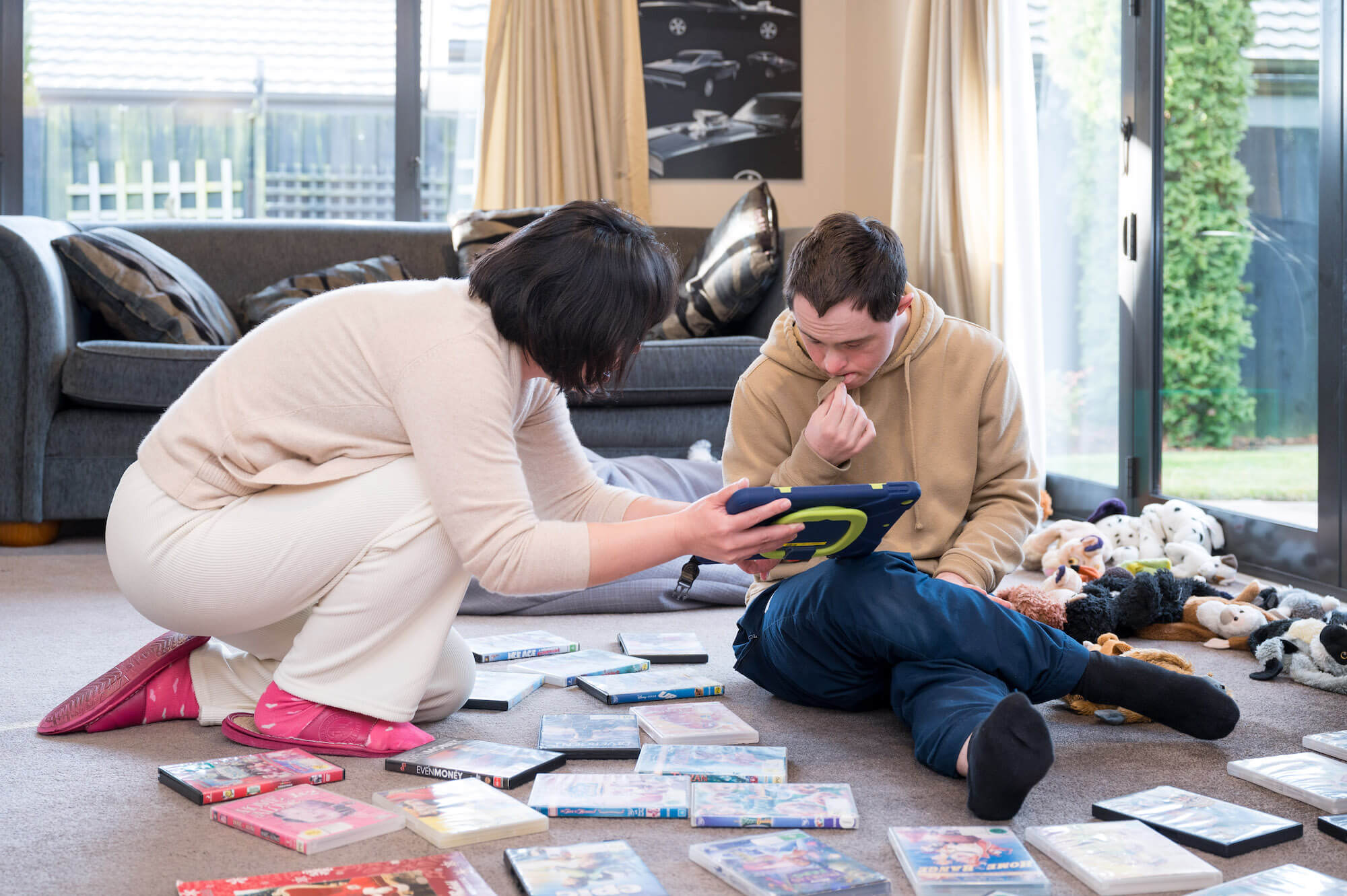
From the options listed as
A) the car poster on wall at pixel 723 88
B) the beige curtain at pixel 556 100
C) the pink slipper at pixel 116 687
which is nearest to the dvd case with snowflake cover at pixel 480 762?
the pink slipper at pixel 116 687

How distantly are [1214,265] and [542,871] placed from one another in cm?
237

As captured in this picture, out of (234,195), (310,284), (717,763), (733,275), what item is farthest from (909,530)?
(234,195)

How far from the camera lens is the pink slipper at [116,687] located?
57.2 inches

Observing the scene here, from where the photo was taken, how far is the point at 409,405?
1.28 metres

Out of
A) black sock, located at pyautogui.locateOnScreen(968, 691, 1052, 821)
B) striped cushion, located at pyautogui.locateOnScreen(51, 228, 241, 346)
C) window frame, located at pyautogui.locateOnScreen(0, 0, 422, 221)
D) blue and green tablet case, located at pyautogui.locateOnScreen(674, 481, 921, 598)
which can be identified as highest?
window frame, located at pyautogui.locateOnScreen(0, 0, 422, 221)

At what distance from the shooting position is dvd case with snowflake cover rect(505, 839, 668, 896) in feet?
3.24

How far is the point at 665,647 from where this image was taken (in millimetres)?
1885

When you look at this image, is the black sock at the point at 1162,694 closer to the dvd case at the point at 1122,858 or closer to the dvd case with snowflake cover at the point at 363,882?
the dvd case at the point at 1122,858

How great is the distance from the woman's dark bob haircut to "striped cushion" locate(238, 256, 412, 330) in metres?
2.18

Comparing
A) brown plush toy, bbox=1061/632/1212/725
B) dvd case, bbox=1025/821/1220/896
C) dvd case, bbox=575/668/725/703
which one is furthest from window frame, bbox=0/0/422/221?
dvd case, bbox=1025/821/1220/896

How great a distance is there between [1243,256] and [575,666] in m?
1.86

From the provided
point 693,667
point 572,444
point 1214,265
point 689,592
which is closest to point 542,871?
point 572,444

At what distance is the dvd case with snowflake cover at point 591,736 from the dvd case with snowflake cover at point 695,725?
0.9 inches

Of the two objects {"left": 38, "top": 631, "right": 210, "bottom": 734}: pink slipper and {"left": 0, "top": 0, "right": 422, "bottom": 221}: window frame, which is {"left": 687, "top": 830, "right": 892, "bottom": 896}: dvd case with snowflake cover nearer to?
{"left": 38, "top": 631, "right": 210, "bottom": 734}: pink slipper
